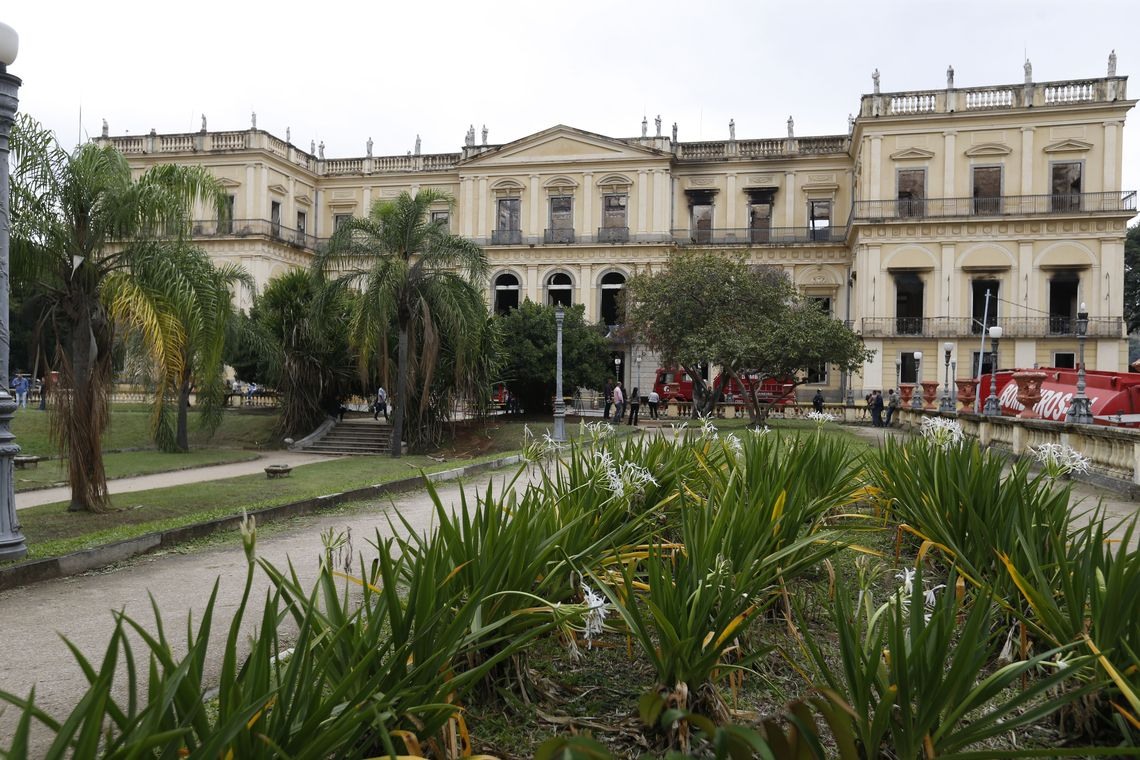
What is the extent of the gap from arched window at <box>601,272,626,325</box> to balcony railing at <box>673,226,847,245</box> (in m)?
3.28

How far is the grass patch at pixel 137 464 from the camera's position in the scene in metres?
12.7

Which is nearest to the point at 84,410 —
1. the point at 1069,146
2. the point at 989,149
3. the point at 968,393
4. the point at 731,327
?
the point at 731,327

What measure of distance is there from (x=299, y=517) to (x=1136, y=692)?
7520mm

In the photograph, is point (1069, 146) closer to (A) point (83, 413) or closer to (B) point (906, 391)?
(B) point (906, 391)

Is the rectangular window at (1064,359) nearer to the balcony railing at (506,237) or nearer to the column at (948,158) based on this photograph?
the column at (948,158)

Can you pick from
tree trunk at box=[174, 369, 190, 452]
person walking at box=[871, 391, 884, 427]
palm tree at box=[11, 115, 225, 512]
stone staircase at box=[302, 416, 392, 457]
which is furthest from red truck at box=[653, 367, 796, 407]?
palm tree at box=[11, 115, 225, 512]

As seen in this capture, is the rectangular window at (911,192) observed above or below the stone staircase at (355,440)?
above

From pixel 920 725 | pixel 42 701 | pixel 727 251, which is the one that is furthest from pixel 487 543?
pixel 727 251

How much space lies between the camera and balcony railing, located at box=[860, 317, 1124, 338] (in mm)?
34562

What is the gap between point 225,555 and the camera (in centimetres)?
635

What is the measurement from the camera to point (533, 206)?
4191 centimetres

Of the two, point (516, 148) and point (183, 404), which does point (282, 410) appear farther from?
point (516, 148)

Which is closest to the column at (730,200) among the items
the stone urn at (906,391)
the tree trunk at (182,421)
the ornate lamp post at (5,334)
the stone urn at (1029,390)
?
the stone urn at (906,391)

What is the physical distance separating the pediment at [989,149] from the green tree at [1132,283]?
15226 millimetres
